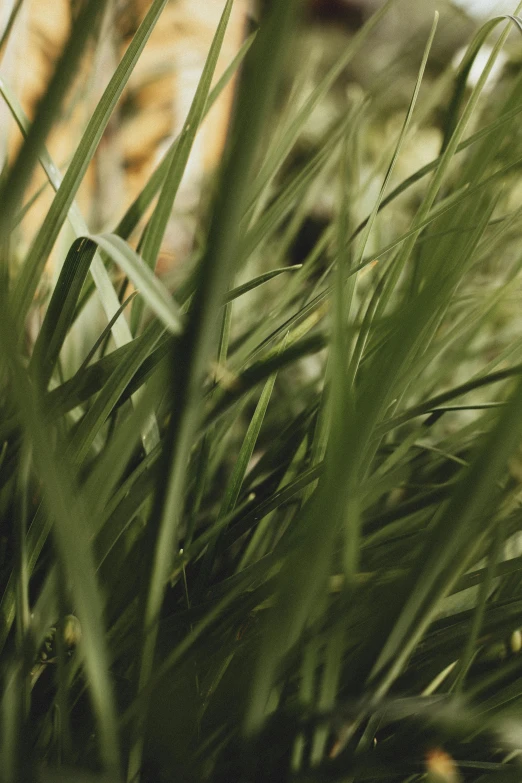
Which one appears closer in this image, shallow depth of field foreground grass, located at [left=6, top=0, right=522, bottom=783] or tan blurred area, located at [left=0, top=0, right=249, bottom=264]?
shallow depth of field foreground grass, located at [left=6, top=0, right=522, bottom=783]

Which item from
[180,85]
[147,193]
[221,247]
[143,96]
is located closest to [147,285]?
[221,247]

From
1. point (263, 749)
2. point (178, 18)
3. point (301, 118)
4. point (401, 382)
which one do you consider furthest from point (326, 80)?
point (178, 18)

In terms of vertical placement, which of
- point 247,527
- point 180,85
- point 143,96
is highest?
→ point 143,96

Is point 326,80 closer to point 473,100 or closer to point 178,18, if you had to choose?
point 473,100

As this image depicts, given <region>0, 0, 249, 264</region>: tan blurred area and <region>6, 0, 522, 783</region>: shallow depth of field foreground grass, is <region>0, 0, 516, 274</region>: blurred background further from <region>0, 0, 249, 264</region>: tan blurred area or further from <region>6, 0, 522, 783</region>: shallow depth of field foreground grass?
<region>6, 0, 522, 783</region>: shallow depth of field foreground grass

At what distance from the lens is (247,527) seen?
19cm

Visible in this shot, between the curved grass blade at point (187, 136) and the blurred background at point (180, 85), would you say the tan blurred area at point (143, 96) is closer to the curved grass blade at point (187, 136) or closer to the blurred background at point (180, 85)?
the blurred background at point (180, 85)

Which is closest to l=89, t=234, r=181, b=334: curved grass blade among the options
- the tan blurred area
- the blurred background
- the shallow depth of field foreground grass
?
the shallow depth of field foreground grass

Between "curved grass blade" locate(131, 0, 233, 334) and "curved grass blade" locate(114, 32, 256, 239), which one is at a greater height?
"curved grass blade" locate(114, 32, 256, 239)

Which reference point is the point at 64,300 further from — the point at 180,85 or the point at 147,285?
the point at 180,85

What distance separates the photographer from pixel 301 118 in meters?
0.23

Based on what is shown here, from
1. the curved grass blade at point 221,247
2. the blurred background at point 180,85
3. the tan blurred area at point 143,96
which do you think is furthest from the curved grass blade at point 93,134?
the tan blurred area at point 143,96

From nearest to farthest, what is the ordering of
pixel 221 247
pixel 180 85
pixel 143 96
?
pixel 221 247
pixel 180 85
pixel 143 96

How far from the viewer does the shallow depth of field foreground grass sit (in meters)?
0.09
